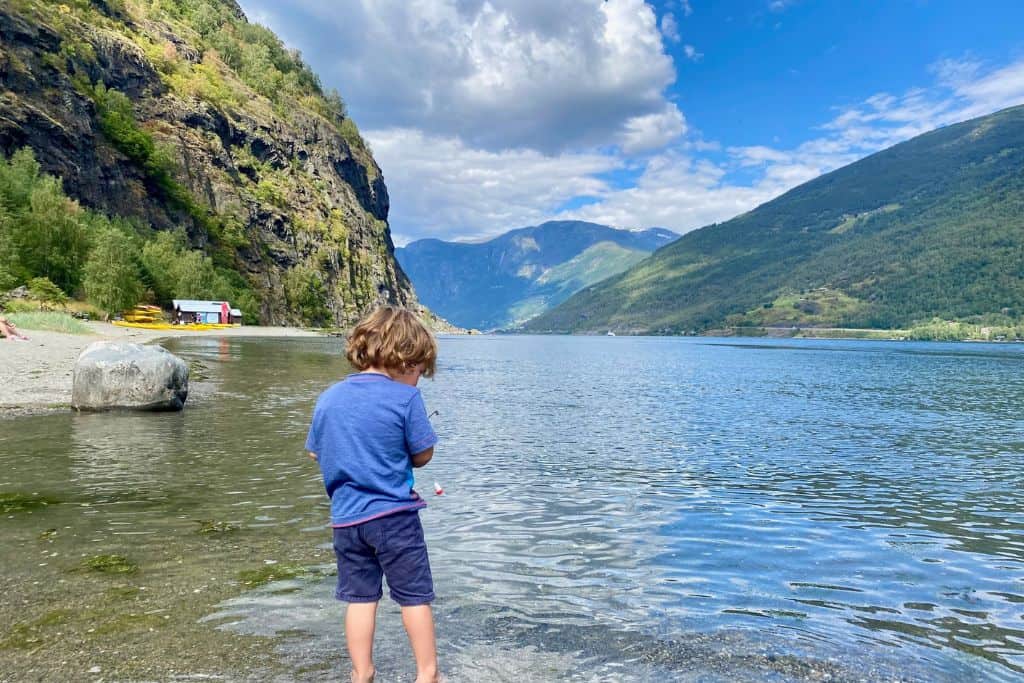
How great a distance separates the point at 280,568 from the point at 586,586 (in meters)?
3.89

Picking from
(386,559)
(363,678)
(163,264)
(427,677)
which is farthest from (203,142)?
(427,677)

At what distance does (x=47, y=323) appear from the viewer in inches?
1960

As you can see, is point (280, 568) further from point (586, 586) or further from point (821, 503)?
point (821, 503)

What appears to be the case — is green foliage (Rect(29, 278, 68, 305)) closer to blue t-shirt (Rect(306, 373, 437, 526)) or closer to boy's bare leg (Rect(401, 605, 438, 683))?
blue t-shirt (Rect(306, 373, 437, 526))

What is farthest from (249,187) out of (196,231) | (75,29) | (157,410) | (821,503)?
(821,503)

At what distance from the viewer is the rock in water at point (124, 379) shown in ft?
68.6

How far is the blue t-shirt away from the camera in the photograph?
4891mm

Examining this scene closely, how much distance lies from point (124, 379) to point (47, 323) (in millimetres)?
36540

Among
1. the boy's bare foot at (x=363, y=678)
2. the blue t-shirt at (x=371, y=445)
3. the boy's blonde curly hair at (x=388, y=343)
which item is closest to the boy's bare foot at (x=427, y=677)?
the boy's bare foot at (x=363, y=678)

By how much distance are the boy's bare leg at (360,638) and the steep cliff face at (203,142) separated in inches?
3991

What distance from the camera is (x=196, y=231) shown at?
119 meters

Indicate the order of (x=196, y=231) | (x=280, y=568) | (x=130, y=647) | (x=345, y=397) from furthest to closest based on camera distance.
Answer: (x=196, y=231) → (x=280, y=568) → (x=130, y=647) → (x=345, y=397)

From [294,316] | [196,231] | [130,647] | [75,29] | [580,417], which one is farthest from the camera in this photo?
[294,316]

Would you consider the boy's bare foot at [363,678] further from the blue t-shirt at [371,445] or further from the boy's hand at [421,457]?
the boy's hand at [421,457]
